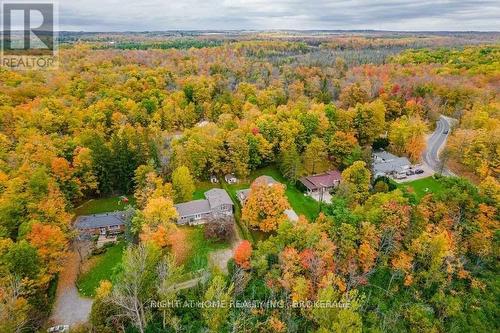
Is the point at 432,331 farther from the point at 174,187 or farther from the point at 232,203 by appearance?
the point at 174,187

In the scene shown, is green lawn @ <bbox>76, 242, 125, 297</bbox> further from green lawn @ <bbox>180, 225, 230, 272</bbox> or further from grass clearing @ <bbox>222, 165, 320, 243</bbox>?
grass clearing @ <bbox>222, 165, 320, 243</bbox>

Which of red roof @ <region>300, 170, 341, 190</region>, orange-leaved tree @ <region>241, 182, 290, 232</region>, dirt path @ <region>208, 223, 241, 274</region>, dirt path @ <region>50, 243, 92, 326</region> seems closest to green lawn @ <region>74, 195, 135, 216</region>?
dirt path @ <region>50, 243, 92, 326</region>

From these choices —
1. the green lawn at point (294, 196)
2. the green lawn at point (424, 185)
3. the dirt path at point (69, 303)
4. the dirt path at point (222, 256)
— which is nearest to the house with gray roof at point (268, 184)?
the green lawn at point (294, 196)

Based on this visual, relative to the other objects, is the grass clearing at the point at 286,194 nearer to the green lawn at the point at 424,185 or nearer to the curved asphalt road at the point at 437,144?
the green lawn at the point at 424,185

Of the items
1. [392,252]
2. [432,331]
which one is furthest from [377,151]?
[432,331]

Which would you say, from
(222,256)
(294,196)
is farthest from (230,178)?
(222,256)

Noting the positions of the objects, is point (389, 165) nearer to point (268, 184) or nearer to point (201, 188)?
point (268, 184)
